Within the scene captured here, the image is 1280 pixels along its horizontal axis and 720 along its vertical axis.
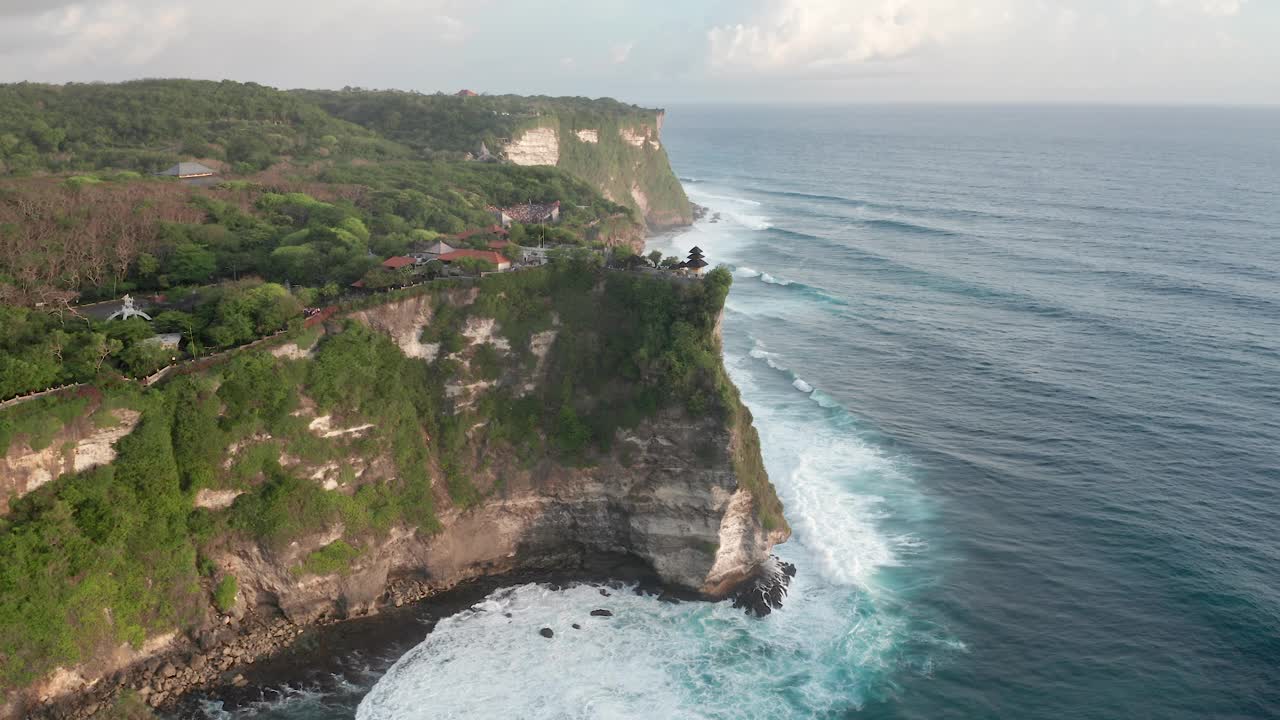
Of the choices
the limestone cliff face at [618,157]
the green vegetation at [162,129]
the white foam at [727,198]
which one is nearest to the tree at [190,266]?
the green vegetation at [162,129]

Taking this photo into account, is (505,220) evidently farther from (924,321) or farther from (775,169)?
(775,169)

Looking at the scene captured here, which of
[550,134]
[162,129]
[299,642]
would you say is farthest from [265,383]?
[550,134]

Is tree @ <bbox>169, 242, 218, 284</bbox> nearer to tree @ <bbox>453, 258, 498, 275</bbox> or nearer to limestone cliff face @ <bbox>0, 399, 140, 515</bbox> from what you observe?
tree @ <bbox>453, 258, 498, 275</bbox>

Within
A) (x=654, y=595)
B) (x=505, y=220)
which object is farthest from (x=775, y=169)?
(x=654, y=595)

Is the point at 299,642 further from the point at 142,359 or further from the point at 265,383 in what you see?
the point at 142,359

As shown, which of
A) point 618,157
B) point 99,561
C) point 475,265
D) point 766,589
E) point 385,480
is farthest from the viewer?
point 618,157

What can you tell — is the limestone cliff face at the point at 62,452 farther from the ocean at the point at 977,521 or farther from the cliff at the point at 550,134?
the cliff at the point at 550,134
